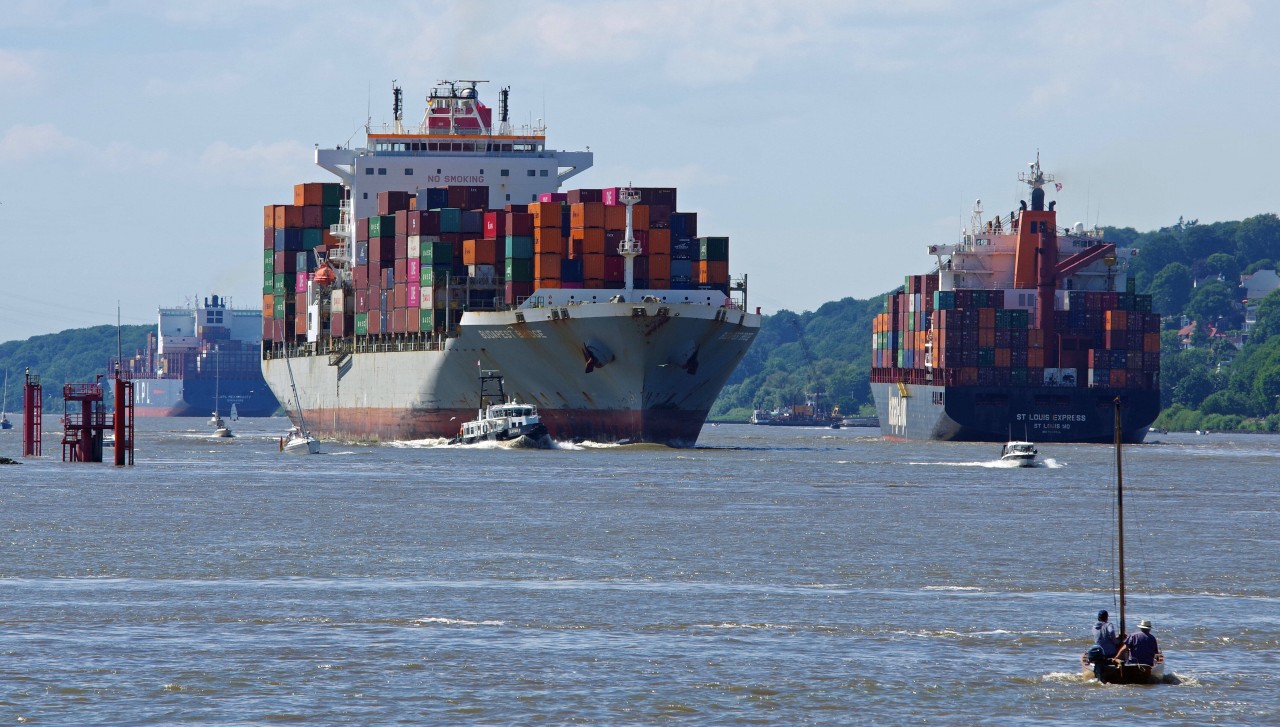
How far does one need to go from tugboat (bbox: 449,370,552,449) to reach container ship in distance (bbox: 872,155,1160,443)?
46.3 metres

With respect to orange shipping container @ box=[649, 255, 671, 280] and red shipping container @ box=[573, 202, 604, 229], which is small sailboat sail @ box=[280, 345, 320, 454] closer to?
red shipping container @ box=[573, 202, 604, 229]

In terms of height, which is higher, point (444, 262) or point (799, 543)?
point (444, 262)

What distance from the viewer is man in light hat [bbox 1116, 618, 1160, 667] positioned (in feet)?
102

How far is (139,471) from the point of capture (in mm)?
87188

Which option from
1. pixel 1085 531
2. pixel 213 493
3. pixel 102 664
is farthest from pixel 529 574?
pixel 213 493

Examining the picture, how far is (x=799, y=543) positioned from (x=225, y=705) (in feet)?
82.1

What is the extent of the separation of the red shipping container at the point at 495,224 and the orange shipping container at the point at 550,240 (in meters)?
4.65

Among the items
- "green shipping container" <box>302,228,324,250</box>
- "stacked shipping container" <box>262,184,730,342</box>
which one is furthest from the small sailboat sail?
"green shipping container" <box>302,228,324,250</box>

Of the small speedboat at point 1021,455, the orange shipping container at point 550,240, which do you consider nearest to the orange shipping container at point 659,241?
the orange shipping container at point 550,240

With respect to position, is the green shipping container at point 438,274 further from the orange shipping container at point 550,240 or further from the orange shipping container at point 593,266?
the orange shipping container at point 593,266

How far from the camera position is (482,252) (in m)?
106

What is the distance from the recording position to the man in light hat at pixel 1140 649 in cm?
3112

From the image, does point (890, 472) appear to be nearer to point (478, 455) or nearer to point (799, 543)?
point (478, 455)

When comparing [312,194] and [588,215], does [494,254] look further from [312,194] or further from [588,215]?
[312,194]
